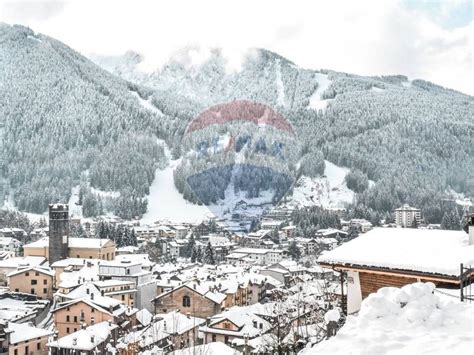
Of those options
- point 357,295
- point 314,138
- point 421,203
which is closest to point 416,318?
point 357,295

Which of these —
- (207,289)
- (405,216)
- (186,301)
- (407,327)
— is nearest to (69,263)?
(186,301)

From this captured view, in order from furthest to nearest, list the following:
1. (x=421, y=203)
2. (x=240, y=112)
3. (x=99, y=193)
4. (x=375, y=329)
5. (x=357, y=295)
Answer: (x=240, y=112) < (x=99, y=193) < (x=421, y=203) < (x=357, y=295) < (x=375, y=329)

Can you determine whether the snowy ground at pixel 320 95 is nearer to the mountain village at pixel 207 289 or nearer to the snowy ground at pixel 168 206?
the snowy ground at pixel 168 206

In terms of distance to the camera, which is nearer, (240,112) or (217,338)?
(217,338)

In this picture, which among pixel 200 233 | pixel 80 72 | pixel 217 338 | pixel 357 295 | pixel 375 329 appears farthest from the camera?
pixel 80 72

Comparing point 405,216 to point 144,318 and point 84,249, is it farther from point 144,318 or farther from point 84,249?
point 144,318

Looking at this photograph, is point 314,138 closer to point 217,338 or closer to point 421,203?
point 421,203
